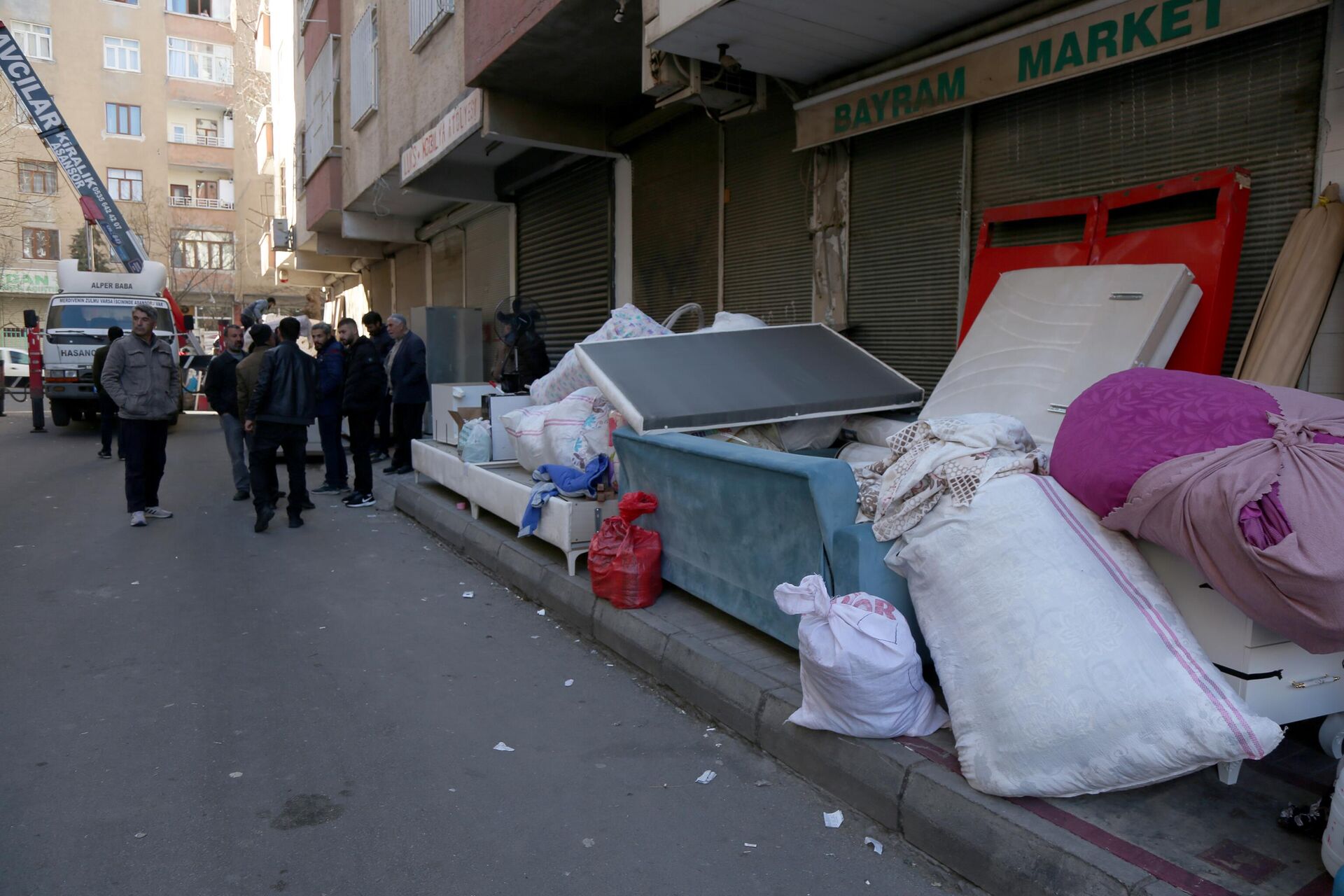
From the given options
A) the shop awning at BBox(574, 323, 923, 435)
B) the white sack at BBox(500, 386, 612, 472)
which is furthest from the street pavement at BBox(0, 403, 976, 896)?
the shop awning at BBox(574, 323, 923, 435)

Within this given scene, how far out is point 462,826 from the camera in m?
3.16

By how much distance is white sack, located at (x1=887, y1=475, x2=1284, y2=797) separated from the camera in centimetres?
265

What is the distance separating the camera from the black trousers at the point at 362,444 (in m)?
9.10

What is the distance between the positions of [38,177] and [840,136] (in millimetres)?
43803

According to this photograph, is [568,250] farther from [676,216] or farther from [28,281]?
[28,281]

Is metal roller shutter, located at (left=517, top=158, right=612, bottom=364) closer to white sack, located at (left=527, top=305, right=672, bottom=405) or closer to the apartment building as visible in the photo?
white sack, located at (left=527, top=305, right=672, bottom=405)

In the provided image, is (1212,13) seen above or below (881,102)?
below

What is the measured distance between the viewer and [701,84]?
7.02 m

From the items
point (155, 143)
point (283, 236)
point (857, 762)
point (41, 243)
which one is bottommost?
point (857, 762)

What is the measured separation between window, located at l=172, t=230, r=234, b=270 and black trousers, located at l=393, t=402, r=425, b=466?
37679mm

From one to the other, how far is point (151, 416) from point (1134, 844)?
26.4 ft

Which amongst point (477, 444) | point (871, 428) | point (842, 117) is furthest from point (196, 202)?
point (871, 428)

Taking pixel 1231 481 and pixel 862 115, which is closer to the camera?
pixel 1231 481

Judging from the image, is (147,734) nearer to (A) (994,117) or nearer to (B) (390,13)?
(A) (994,117)
